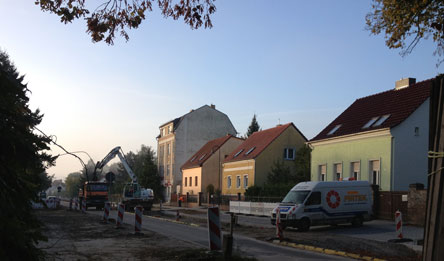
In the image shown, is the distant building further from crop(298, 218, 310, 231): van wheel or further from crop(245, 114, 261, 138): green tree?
crop(298, 218, 310, 231): van wheel

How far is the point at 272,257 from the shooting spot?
12.8 meters

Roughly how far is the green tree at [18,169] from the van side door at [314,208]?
19757 millimetres

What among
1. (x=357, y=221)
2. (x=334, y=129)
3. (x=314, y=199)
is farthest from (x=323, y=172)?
(x=314, y=199)

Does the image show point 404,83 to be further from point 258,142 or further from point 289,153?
point 258,142

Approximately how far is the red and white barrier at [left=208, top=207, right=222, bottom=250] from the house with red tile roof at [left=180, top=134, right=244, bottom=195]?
157 feet

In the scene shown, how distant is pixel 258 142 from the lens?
53.6 m

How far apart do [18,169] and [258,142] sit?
50567 mm

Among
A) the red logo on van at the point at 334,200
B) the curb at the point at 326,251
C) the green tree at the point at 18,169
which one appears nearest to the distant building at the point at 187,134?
the red logo on van at the point at 334,200

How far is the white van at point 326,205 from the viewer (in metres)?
22.1

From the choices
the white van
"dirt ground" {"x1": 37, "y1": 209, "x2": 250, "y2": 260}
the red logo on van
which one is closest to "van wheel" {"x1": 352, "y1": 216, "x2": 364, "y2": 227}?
the white van

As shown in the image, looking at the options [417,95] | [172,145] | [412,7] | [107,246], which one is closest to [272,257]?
[107,246]

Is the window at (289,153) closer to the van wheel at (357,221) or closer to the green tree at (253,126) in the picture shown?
the van wheel at (357,221)

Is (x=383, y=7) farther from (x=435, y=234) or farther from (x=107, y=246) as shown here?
(x=435, y=234)

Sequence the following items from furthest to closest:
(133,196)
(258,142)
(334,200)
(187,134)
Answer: (187,134)
(258,142)
(133,196)
(334,200)
